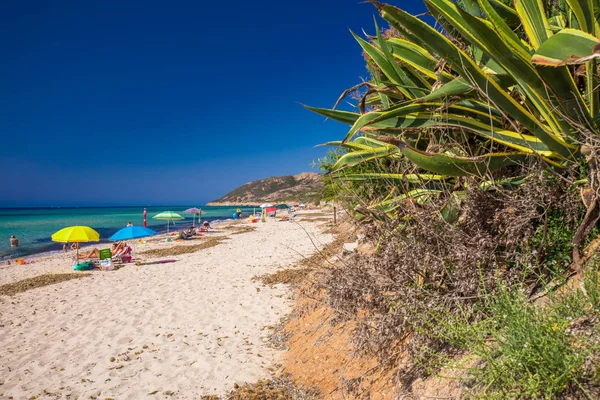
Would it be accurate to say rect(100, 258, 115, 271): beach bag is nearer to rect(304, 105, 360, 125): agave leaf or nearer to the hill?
rect(304, 105, 360, 125): agave leaf

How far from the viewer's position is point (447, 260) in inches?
88.5

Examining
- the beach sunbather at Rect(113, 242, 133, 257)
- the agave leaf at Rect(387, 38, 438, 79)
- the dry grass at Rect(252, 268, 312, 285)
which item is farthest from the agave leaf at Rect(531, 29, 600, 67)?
the beach sunbather at Rect(113, 242, 133, 257)

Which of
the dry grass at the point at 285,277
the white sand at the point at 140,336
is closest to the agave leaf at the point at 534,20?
the white sand at the point at 140,336

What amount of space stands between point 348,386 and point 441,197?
189 cm

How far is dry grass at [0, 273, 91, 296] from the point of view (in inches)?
374

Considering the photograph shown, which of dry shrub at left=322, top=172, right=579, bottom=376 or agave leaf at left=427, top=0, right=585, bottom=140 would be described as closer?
agave leaf at left=427, top=0, right=585, bottom=140

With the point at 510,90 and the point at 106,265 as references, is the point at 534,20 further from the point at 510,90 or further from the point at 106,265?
the point at 106,265

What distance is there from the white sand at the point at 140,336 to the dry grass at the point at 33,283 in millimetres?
567

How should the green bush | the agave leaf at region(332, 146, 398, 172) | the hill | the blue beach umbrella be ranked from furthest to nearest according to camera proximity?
the hill → the blue beach umbrella → the agave leaf at region(332, 146, 398, 172) → the green bush

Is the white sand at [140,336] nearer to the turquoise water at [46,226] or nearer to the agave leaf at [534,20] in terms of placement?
the agave leaf at [534,20]

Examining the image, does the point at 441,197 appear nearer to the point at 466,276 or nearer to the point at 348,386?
the point at 466,276

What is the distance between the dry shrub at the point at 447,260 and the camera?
2033mm

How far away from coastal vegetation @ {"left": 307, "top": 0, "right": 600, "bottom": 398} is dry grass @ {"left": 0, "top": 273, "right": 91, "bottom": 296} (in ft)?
37.1

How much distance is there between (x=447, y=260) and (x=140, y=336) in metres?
5.45
